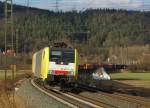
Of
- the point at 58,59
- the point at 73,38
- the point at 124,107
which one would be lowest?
the point at 124,107

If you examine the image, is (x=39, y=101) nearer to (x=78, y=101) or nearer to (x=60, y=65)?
(x=78, y=101)

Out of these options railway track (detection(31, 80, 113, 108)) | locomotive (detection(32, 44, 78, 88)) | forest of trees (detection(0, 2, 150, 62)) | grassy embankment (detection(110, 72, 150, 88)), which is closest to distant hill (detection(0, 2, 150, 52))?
forest of trees (detection(0, 2, 150, 62))

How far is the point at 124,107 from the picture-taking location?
2419cm

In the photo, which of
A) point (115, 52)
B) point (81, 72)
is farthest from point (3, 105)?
point (115, 52)

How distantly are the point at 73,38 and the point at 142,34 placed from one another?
43962mm

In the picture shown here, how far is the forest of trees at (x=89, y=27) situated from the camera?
129m

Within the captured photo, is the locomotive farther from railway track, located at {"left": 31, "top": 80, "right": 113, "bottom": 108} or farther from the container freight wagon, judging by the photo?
railway track, located at {"left": 31, "top": 80, "right": 113, "bottom": 108}

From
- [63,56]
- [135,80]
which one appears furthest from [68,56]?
[135,80]

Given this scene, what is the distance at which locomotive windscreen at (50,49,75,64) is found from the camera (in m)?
37.3

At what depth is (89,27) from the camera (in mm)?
138125

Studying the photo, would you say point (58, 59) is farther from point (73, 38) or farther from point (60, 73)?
point (73, 38)

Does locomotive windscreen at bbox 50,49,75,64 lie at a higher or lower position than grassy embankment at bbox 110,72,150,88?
higher

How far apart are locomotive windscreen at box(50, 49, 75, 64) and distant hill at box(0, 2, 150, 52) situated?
2841 inches

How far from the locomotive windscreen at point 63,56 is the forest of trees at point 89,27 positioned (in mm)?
73405
